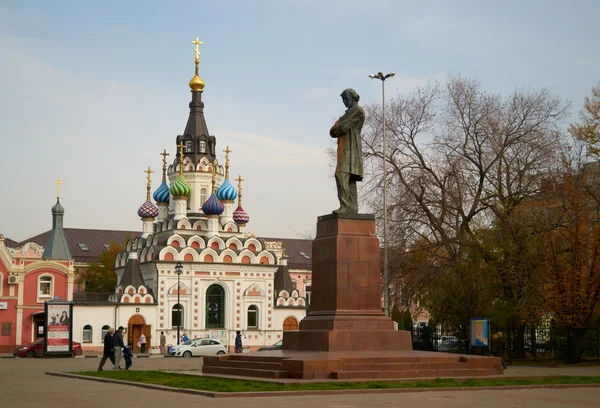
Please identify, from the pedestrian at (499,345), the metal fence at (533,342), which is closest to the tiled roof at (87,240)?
the metal fence at (533,342)

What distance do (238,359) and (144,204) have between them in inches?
1912

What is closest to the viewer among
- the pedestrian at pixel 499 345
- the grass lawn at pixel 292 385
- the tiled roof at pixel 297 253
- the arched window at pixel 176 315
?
the grass lawn at pixel 292 385

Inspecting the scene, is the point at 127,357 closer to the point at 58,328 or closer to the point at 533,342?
the point at 58,328

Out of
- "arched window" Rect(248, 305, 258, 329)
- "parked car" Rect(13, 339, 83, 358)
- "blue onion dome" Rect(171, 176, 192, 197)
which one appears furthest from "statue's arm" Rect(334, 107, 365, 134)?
"blue onion dome" Rect(171, 176, 192, 197)

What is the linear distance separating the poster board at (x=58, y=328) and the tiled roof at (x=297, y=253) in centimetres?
4965

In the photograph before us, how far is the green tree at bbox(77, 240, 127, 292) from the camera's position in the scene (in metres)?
75.8

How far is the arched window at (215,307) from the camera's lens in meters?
62.6

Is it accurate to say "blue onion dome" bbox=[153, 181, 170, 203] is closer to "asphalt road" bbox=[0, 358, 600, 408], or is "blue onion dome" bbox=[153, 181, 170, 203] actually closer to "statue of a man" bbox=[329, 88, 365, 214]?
"statue of a man" bbox=[329, 88, 365, 214]

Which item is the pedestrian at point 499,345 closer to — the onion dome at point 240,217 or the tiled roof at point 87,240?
the onion dome at point 240,217

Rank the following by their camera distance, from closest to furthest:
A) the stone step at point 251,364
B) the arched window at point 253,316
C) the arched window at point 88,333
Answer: the stone step at point 251,364 → the arched window at point 88,333 → the arched window at point 253,316

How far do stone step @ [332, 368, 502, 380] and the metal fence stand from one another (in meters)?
13.2

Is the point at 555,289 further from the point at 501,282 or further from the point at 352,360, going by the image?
the point at 352,360

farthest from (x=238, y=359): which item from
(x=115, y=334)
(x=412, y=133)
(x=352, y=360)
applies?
(x=412, y=133)

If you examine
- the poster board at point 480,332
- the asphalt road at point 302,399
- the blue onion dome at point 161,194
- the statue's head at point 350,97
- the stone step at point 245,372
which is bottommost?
the asphalt road at point 302,399
